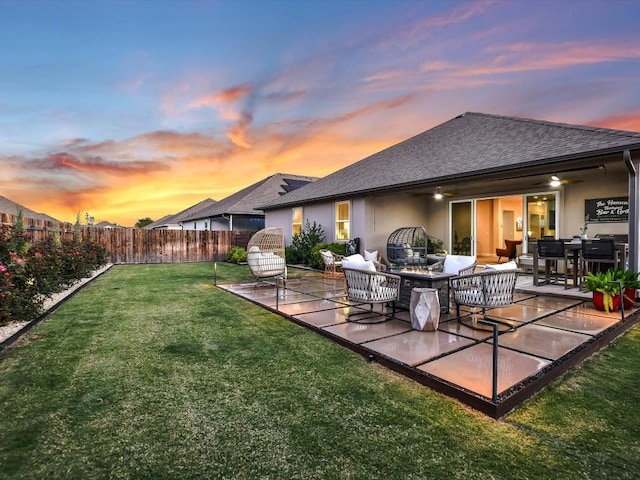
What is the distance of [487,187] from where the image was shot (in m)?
10.8

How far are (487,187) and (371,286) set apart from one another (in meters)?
7.90

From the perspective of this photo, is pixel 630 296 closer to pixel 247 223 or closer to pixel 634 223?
pixel 634 223

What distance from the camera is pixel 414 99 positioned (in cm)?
1196

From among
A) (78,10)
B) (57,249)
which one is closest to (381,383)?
(57,249)

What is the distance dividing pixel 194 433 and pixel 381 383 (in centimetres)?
169

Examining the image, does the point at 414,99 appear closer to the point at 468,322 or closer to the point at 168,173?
the point at 468,322

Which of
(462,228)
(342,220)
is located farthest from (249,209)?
(462,228)

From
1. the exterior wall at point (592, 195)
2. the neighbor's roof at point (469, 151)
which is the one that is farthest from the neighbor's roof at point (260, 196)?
the exterior wall at point (592, 195)

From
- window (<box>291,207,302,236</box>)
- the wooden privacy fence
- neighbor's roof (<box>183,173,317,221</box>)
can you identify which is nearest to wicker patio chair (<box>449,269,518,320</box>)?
window (<box>291,207,302,236</box>)

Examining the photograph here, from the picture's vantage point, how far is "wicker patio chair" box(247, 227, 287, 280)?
27.6 ft

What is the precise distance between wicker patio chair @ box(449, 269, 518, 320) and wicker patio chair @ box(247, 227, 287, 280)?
15.7 feet

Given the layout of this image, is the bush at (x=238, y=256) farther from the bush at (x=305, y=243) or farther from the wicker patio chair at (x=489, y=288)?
the wicker patio chair at (x=489, y=288)

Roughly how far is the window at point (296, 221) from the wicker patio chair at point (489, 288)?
10.7 meters

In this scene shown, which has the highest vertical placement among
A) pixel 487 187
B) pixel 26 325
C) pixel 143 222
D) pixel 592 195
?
pixel 143 222
